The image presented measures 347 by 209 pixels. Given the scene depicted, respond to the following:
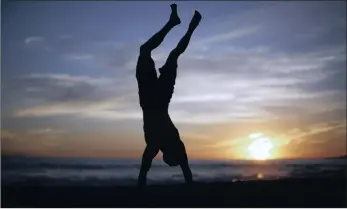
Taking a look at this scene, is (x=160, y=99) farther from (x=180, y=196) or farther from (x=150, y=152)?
(x=180, y=196)

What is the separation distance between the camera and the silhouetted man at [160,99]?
510cm

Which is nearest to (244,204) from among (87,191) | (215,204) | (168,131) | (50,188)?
(215,204)

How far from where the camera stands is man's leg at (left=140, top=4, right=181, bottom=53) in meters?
5.07

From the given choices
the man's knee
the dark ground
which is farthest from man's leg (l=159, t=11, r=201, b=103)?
the dark ground

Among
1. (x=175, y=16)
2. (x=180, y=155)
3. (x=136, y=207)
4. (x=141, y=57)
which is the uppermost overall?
(x=175, y=16)

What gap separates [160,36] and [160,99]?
0.70m

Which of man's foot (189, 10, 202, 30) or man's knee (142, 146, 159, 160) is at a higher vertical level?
man's foot (189, 10, 202, 30)

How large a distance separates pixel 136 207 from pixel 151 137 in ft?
2.68

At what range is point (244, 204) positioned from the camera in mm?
4883

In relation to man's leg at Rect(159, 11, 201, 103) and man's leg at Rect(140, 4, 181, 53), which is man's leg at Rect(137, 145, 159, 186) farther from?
man's leg at Rect(140, 4, 181, 53)

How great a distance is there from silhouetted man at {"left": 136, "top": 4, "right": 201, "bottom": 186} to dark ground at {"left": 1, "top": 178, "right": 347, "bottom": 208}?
26cm

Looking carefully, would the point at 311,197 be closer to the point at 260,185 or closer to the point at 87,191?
the point at 260,185

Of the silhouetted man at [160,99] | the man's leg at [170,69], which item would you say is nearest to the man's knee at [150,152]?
the silhouetted man at [160,99]

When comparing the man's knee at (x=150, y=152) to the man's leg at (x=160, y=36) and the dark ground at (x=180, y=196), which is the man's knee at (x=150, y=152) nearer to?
the dark ground at (x=180, y=196)
